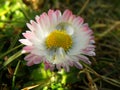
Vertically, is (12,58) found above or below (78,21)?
below

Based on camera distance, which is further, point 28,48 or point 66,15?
point 66,15

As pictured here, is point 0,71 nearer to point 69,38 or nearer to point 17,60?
point 17,60

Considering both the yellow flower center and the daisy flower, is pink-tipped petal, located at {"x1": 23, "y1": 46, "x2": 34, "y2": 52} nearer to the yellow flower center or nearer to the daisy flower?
the daisy flower

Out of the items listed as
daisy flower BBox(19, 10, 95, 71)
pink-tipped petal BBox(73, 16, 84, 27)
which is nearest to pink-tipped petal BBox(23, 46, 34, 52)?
daisy flower BBox(19, 10, 95, 71)

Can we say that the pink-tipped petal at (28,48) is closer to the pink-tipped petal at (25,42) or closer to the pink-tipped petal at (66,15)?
the pink-tipped petal at (25,42)

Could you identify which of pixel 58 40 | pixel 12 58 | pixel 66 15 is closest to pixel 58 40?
pixel 58 40

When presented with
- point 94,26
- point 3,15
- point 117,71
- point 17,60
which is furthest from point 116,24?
point 17,60

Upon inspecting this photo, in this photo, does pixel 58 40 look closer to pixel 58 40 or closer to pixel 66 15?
pixel 58 40
